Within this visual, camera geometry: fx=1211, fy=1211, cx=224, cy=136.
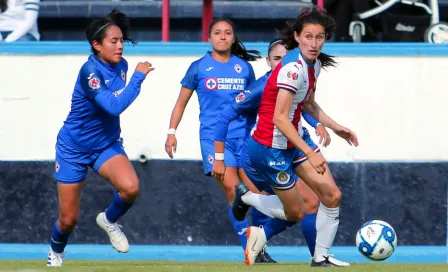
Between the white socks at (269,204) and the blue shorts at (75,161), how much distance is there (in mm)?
1339

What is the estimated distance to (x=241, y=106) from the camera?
9.59 meters

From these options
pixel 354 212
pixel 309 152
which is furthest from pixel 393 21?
pixel 309 152

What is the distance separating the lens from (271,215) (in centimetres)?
957

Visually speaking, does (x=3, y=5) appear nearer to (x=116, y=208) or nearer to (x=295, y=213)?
(x=116, y=208)

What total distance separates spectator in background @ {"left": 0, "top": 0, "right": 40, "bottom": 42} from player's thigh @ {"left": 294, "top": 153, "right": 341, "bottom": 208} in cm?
522

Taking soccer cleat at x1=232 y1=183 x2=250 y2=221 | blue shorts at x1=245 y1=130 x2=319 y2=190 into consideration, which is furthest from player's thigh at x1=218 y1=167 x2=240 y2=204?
blue shorts at x1=245 y1=130 x2=319 y2=190

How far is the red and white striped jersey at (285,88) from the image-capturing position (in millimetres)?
8773

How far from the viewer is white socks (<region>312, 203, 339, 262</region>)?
913 centimetres

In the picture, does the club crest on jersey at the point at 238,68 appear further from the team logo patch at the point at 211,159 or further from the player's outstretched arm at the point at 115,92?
the player's outstretched arm at the point at 115,92

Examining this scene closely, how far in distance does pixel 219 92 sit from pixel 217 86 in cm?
6

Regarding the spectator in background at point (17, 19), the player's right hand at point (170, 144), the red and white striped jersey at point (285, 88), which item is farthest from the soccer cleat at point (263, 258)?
the spectator in background at point (17, 19)

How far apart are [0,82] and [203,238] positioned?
275 centimetres

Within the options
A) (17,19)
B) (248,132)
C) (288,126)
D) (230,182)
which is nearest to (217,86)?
(248,132)

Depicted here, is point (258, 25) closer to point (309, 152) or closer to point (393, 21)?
point (393, 21)
